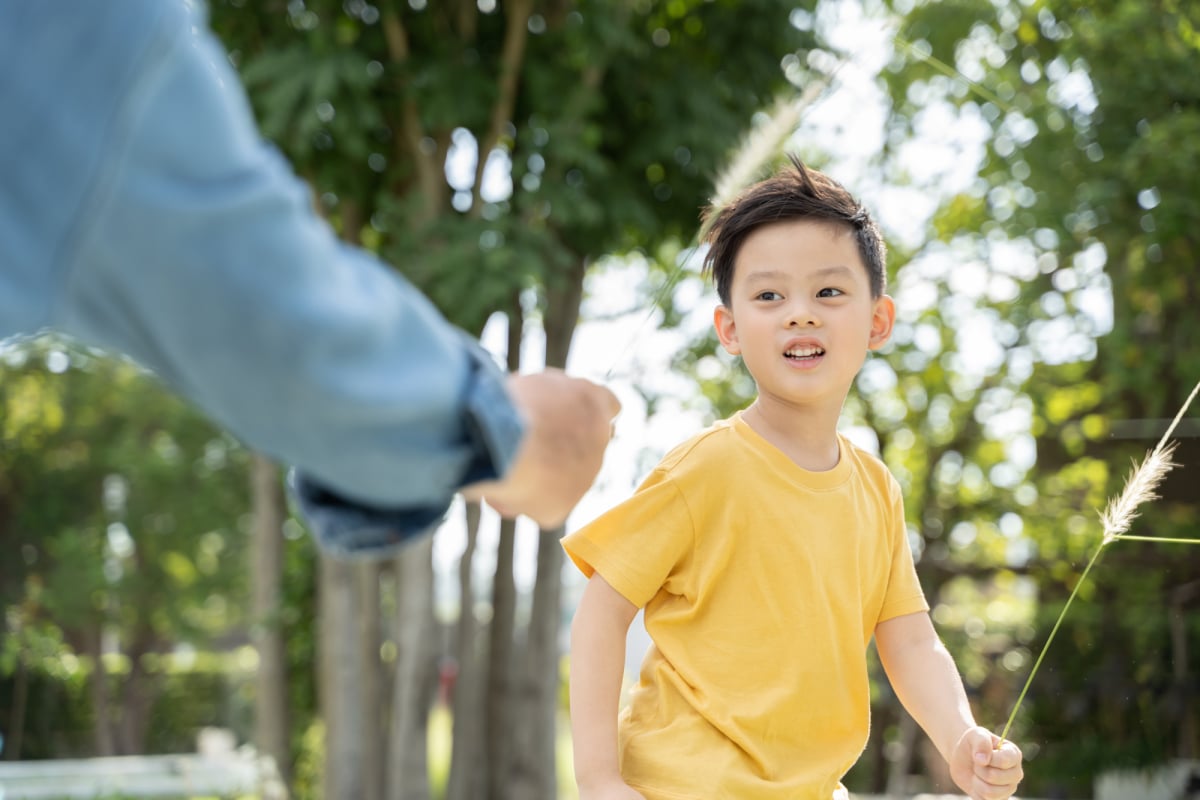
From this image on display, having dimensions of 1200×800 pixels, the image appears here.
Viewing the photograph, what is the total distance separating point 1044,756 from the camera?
7.30m

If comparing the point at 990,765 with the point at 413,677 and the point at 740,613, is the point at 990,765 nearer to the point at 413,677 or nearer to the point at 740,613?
the point at 740,613

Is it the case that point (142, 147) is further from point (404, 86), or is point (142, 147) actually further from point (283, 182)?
point (404, 86)

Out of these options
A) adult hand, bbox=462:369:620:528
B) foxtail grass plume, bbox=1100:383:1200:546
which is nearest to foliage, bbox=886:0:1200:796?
foxtail grass plume, bbox=1100:383:1200:546

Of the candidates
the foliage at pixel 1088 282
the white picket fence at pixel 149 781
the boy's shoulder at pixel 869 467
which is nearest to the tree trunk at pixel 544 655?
the white picket fence at pixel 149 781

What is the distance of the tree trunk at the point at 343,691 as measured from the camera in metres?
8.08

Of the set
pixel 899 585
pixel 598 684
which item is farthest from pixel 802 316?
pixel 598 684

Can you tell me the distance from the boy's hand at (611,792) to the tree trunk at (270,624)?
7.58 metres

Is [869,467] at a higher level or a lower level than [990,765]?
higher

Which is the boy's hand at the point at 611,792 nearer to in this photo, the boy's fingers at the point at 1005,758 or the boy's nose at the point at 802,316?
the boy's fingers at the point at 1005,758

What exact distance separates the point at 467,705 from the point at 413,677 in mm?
578

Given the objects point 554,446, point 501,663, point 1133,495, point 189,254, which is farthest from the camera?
point 501,663

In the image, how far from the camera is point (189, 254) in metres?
0.78

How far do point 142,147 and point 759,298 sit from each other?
1328mm

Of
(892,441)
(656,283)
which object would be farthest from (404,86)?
(892,441)
